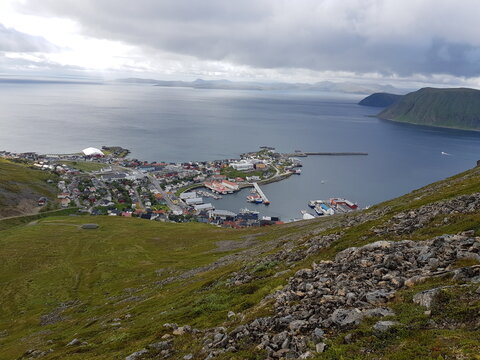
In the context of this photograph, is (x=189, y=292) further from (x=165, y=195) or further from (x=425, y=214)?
(x=165, y=195)

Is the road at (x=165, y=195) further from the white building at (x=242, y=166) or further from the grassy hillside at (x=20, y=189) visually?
the white building at (x=242, y=166)

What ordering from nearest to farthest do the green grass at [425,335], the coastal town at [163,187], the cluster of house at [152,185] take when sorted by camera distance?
the green grass at [425,335] < the coastal town at [163,187] < the cluster of house at [152,185]

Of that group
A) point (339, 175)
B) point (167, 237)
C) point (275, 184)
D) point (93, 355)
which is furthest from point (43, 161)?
point (93, 355)

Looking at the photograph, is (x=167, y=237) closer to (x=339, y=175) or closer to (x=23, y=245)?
(x=23, y=245)

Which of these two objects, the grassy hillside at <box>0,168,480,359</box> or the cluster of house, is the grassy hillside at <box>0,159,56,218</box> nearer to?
the cluster of house

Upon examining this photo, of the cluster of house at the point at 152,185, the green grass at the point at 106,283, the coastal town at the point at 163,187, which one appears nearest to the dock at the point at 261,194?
the coastal town at the point at 163,187

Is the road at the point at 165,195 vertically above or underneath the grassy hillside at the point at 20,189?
underneath
